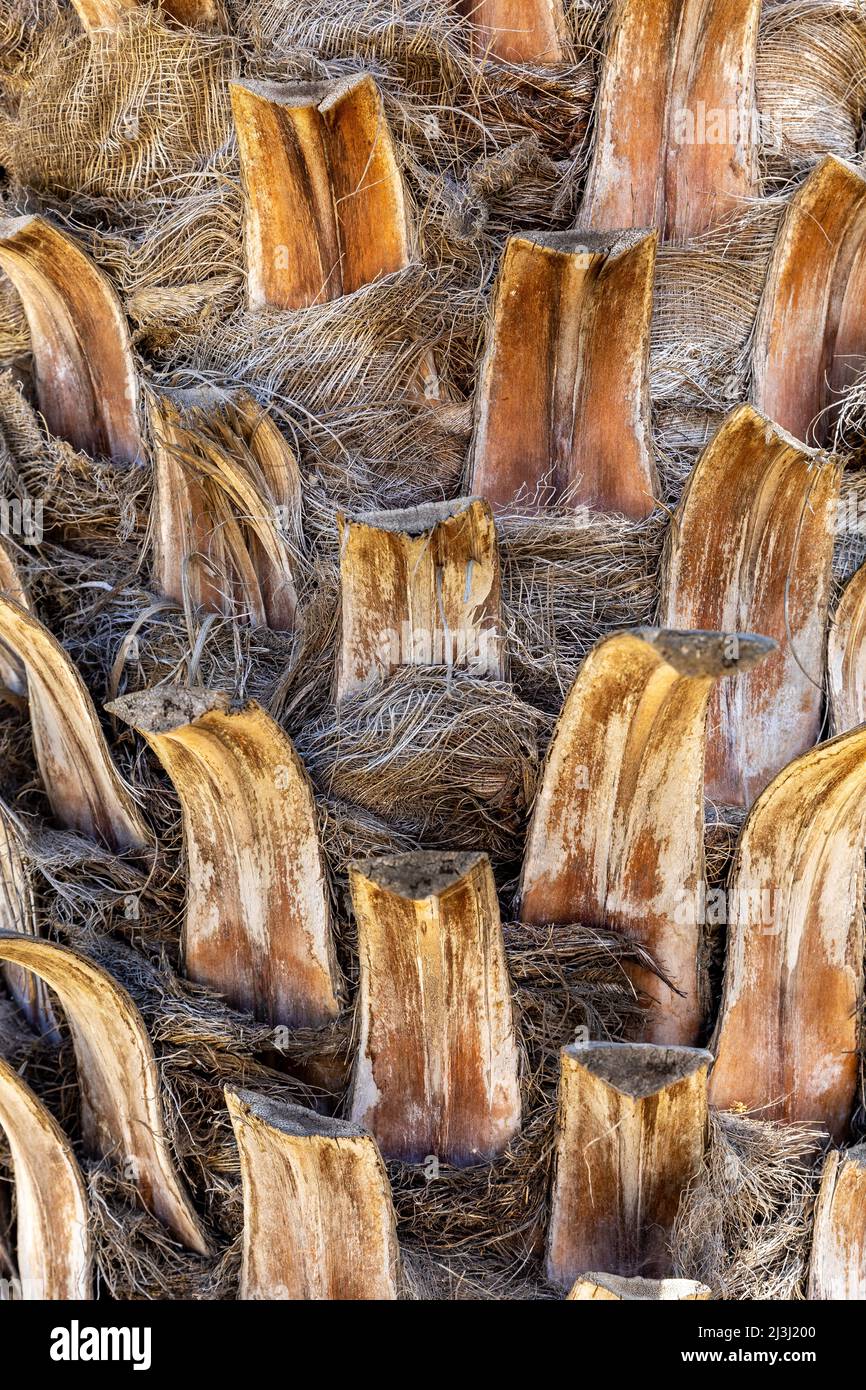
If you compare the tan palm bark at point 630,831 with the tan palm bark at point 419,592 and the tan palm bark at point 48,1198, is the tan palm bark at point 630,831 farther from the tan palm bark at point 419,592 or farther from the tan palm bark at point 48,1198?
the tan palm bark at point 48,1198

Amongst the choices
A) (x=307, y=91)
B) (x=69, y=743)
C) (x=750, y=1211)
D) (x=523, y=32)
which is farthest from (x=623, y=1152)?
(x=523, y=32)

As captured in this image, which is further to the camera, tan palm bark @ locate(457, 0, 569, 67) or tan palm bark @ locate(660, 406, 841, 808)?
tan palm bark @ locate(457, 0, 569, 67)

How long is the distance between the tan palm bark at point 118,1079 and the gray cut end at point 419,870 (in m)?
0.49

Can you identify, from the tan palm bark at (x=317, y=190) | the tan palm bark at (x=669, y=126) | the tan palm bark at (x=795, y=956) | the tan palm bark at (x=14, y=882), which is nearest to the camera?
the tan palm bark at (x=795, y=956)

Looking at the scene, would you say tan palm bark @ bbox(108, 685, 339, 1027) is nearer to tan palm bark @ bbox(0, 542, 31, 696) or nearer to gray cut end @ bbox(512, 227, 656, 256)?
tan palm bark @ bbox(0, 542, 31, 696)

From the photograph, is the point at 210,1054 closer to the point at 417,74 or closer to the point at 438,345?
the point at 438,345

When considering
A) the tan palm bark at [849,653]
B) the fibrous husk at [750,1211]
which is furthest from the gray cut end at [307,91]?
the fibrous husk at [750,1211]

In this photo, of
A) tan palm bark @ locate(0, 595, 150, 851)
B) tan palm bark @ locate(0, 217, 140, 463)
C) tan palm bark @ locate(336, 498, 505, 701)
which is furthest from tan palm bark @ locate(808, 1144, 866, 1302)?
tan palm bark @ locate(0, 217, 140, 463)

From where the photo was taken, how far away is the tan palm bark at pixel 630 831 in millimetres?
2199

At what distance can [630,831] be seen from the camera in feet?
7.47

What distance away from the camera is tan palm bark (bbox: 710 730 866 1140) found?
2.32 m

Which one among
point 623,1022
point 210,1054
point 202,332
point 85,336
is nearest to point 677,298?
point 202,332

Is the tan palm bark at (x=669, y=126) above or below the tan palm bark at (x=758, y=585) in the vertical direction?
above

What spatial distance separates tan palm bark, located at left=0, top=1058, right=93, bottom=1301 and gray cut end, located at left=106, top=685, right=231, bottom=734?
69cm
